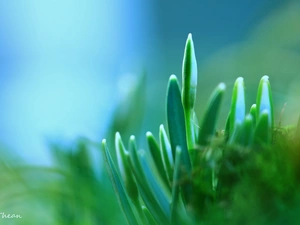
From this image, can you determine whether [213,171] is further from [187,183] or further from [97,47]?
[97,47]

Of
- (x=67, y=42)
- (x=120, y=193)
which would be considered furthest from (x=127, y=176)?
(x=67, y=42)

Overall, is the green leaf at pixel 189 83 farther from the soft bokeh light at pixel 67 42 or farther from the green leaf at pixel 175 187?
the soft bokeh light at pixel 67 42

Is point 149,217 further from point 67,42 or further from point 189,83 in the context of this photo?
point 67,42

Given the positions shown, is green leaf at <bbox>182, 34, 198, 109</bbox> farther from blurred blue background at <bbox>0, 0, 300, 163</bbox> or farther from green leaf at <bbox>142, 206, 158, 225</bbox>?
blurred blue background at <bbox>0, 0, 300, 163</bbox>

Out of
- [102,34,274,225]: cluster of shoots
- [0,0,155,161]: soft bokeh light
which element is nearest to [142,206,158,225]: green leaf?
[102,34,274,225]: cluster of shoots

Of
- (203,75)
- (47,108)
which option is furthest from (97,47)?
(203,75)

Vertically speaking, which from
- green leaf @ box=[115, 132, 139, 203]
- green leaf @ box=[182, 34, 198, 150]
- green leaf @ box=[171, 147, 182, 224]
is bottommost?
green leaf @ box=[171, 147, 182, 224]

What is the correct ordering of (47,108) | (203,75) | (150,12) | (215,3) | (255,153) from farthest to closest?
(215,3)
(150,12)
(47,108)
(203,75)
(255,153)

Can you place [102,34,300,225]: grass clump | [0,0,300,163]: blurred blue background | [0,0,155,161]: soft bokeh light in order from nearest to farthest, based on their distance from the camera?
1. [102,34,300,225]: grass clump
2. [0,0,300,163]: blurred blue background
3. [0,0,155,161]: soft bokeh light
